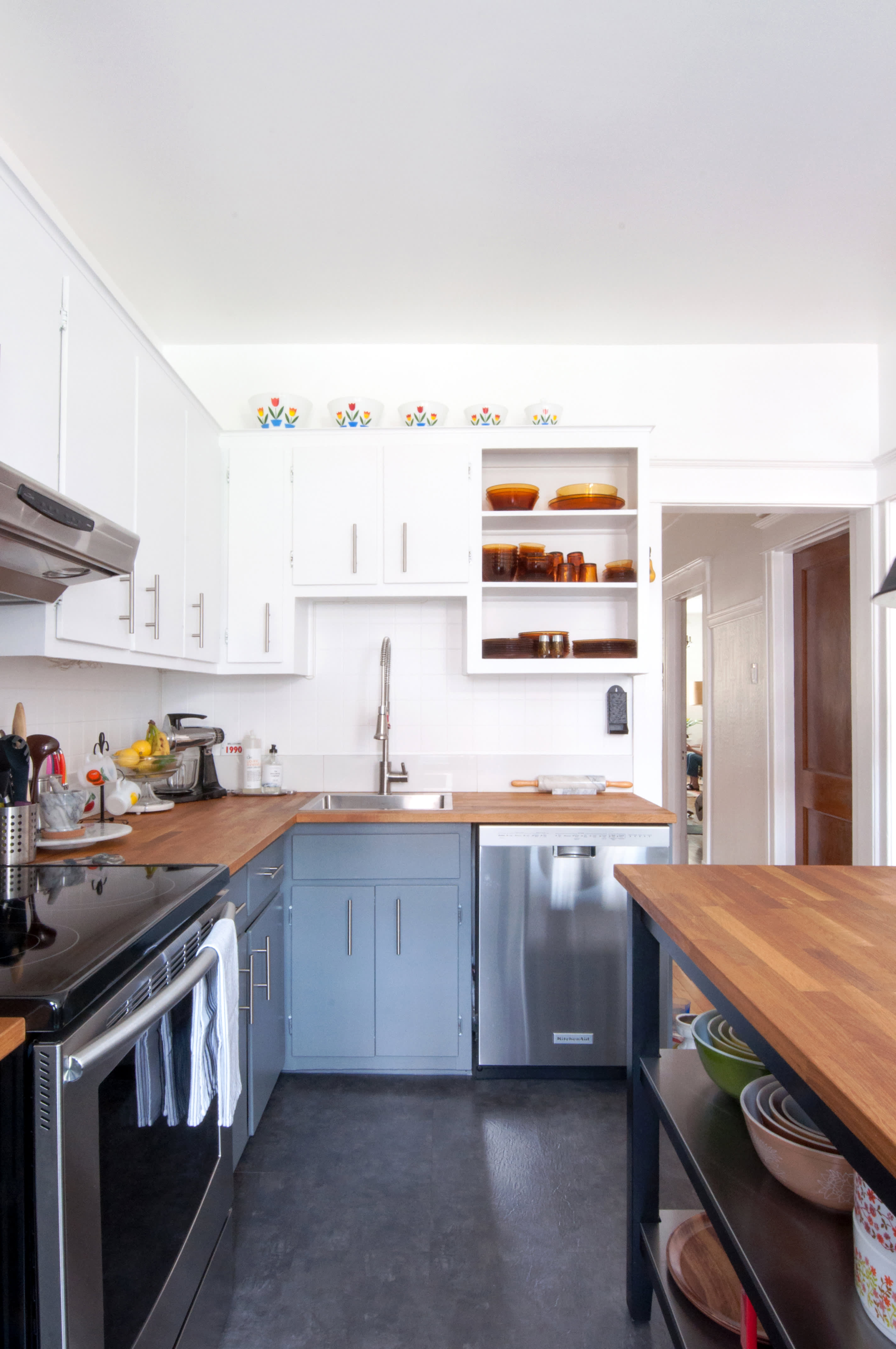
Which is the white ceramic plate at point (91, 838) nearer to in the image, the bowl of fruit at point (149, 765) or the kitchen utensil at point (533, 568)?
the bowl of fruit at point (149, 765)

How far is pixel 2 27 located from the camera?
1.68 metres

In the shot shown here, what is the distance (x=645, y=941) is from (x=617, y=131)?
6.59ft

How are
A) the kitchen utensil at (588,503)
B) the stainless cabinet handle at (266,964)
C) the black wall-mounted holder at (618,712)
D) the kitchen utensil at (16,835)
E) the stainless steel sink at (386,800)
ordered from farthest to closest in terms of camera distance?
the black wall-mounted holder at (618,712) → the stainless steel sink at (386,800) → the kitchen utensil at (588,503) → the stainless cabinet handle at (266,964) → the kitchen utensil at (16,835)

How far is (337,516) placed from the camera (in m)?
2.93

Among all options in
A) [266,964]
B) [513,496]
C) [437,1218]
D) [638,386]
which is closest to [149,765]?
[266,964]

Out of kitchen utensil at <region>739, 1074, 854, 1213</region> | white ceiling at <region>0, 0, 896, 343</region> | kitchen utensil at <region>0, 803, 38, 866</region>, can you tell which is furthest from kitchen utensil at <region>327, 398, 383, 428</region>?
kitchen utensil at <region>739, 1074, 854, 1213</region>

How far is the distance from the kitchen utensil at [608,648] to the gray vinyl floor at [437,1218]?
151cm

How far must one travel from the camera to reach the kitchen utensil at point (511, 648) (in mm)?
2951

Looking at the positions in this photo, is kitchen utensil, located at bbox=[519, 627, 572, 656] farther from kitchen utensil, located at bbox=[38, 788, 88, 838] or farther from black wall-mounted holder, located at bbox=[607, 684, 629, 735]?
kitchen utensil, located at bbox=[38, 788, 88, 838]

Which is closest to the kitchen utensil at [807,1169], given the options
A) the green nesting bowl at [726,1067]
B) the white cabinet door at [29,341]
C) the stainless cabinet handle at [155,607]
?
the green nesting bowl at [726,1067]

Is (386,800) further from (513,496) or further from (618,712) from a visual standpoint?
(513,496)

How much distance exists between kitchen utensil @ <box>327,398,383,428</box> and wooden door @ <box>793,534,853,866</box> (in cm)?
231

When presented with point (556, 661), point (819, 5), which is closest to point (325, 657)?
point (556, 661)

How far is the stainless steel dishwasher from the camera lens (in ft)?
8.46
